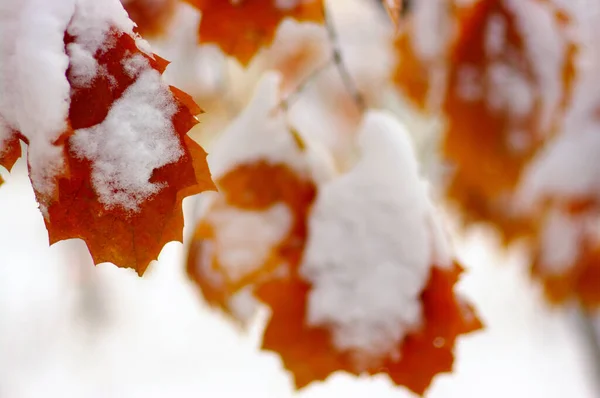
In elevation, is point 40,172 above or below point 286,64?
below

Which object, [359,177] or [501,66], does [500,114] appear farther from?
[359,177]

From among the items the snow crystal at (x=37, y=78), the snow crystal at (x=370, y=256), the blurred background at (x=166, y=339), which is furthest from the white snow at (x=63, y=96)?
the blurred background at (x=166, y=339)

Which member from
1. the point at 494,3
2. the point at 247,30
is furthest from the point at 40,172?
the point at 494,3

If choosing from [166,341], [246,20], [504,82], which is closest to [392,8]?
[246,20]

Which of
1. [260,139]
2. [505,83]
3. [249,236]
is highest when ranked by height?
[505,83]

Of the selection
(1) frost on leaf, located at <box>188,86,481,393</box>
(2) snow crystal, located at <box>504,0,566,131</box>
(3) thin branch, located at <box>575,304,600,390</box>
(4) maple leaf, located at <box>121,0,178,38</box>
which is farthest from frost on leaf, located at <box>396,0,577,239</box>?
(3) thin branch, located at <box>575,304,600,390</box>

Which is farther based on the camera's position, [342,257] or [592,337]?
[592,337]

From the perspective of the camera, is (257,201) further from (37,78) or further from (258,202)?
(37,78)
